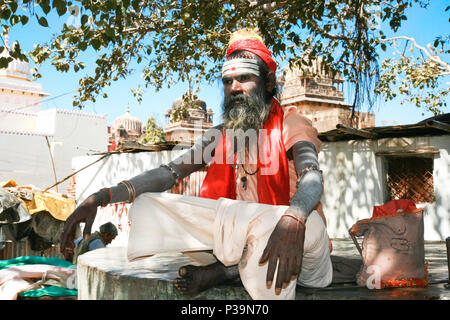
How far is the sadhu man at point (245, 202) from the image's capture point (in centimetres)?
212

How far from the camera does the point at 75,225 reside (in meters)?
2.51

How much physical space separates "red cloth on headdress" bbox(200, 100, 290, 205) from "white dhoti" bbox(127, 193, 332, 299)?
523mm

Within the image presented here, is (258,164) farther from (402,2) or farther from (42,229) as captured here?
(42,229)

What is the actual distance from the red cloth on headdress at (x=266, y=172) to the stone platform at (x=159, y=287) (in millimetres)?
581

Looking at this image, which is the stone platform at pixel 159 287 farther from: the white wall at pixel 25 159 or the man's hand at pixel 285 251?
the white wall at pixel 25 159

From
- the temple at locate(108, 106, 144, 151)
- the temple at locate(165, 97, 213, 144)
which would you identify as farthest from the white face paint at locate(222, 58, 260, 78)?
the temple at locate(108, 106, 144, 151)

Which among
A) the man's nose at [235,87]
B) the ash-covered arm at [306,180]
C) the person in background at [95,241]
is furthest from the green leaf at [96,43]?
the ash-covered arm at [306,180]

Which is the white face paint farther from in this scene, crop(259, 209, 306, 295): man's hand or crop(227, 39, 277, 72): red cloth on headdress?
crop(259, 209, 306, 295): man's hand

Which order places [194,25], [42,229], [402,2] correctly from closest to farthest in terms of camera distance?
[402,2]
[194,25]
[42,229]

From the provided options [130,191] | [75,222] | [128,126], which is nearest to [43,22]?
[130,191]

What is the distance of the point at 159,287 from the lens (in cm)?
260

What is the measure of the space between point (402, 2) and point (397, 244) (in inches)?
209

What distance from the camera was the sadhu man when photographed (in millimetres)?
2115
